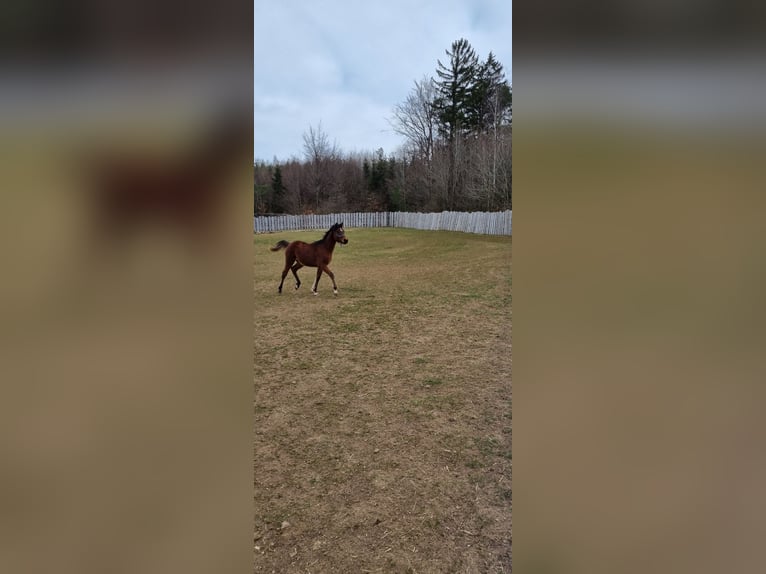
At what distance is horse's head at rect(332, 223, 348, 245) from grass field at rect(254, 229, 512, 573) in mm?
287

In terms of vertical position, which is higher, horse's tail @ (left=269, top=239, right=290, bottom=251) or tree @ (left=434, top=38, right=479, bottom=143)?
tree @ (left=434, top=38, right=479, bottom=143)

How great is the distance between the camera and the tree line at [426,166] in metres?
1.96

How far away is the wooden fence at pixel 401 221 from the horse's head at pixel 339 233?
0.09 metres

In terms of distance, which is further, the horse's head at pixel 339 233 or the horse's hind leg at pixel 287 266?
the horse's hind leg at pixel 287 266

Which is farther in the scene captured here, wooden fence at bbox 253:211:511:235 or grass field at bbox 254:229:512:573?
wooden fence at bbox 253:211:511:235

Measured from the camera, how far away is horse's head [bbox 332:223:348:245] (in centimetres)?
358

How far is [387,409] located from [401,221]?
243 cm

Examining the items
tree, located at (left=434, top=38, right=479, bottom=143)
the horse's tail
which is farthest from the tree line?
the horse's tail
